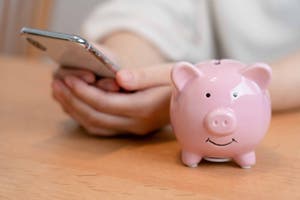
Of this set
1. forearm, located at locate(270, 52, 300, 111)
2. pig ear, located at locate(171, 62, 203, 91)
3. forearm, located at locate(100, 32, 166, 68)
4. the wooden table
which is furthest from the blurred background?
pig ear, located at locate(171, 62, 203, 91)

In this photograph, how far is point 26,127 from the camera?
2.01 ft

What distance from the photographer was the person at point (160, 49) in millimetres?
A: 546

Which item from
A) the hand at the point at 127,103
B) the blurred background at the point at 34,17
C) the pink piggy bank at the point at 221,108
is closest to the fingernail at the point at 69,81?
the hand at the point at 127,103

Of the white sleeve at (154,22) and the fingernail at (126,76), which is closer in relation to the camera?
the fingernail at (126,76)

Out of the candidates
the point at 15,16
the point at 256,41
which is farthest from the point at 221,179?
the point at 15,16

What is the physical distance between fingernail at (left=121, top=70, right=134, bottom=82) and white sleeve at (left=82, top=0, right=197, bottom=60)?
23 centimetres

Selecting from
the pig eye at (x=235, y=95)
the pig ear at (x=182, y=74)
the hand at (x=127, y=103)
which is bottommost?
the hand at (x=127, y=103)

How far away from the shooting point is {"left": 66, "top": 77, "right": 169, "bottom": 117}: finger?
0.54 m

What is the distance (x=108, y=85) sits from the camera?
1.83 ft

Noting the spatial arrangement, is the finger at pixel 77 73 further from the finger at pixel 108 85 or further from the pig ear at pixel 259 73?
the pig ear at pixel 259 73

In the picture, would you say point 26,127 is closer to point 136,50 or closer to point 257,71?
point 136,50

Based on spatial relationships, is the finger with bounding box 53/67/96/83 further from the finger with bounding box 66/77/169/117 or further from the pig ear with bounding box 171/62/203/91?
the pig ear with bounding box 171/62/203/91

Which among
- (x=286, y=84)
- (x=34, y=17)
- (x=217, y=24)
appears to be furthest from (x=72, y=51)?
(x=34, y=17)

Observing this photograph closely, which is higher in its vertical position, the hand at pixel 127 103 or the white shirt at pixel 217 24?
the white shirt at pixel 217 24
